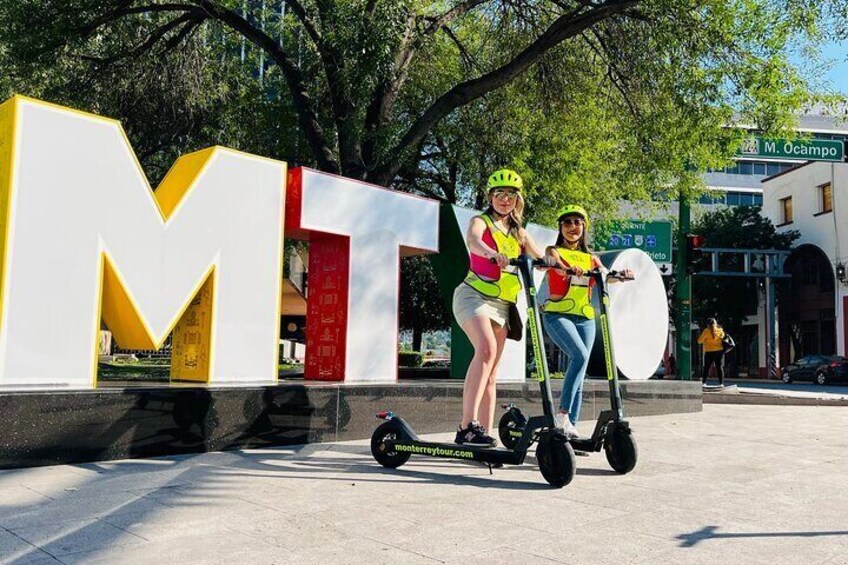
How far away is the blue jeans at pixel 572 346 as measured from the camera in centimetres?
598

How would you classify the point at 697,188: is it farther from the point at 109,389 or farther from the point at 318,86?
the point at 109,389

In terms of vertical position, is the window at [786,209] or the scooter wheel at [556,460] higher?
the window at [786,209]

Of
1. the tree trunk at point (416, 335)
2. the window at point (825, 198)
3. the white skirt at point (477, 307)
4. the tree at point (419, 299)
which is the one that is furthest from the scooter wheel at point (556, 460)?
the window at point (825, 198)

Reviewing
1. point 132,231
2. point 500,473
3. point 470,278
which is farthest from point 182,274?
point 500,473

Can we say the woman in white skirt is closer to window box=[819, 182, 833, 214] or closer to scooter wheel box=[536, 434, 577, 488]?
scooter wheel box=[536, 434, 577, 488]

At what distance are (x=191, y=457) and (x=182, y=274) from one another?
1533 millimetres

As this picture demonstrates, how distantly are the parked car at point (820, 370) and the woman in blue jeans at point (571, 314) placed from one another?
29543mm

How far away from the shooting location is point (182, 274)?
6531mm

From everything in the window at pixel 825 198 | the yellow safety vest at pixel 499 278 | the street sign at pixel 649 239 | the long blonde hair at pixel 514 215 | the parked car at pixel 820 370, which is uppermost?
the window at pixel 825 198

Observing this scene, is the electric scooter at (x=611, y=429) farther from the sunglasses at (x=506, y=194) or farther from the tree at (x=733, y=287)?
the tree at (x=733, y=287)

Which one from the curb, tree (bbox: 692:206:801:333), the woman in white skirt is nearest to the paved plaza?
the woman in white skirt

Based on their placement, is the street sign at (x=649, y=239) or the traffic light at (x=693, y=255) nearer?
the traffic light at (x=693, y=255)

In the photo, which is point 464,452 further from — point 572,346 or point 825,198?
point 825,198

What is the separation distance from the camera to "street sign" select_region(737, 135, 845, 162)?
40.3 feet
